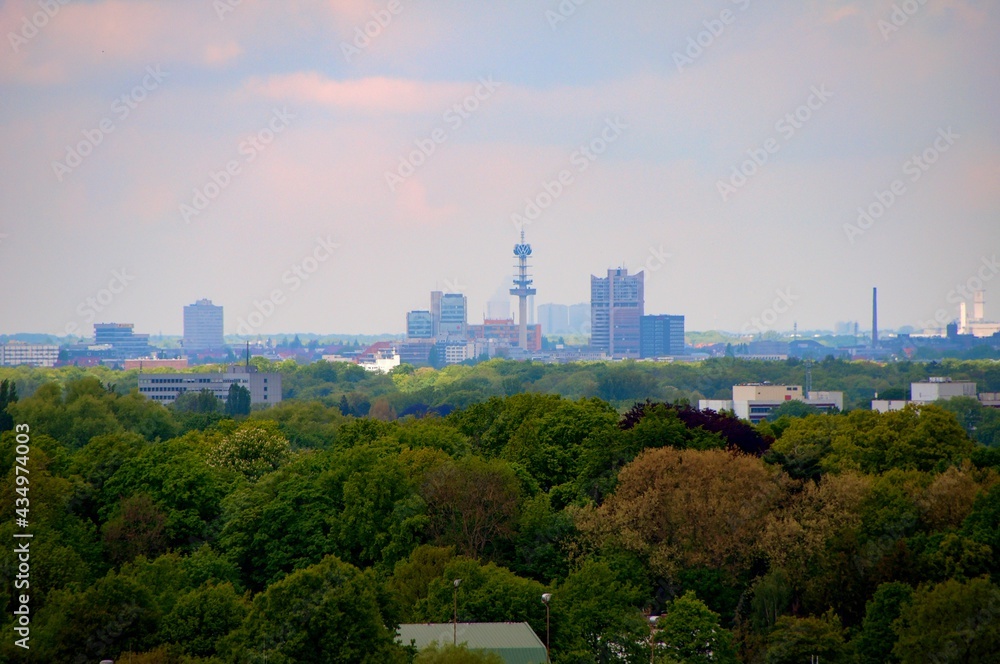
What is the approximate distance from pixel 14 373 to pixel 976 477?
12299cm

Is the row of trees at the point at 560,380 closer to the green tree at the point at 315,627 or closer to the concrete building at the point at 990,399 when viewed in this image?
the concrete building at the point at 990,399

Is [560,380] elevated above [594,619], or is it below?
above

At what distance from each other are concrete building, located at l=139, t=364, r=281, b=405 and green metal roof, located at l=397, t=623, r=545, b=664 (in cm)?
11402

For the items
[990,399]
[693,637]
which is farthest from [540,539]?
[990,399]

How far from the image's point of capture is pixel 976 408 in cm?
10806

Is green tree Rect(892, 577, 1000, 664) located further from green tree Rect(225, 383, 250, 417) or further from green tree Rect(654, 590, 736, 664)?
green tree Rect(225, 383, 250, 417)

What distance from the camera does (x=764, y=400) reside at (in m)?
125

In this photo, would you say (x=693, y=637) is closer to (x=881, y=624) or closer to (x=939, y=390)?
(x=881, y=624)

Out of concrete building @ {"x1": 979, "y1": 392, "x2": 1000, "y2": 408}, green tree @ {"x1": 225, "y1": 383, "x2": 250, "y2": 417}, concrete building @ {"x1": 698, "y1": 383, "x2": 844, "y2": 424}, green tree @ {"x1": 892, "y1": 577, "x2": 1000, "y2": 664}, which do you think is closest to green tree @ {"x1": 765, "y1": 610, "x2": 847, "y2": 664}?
green tree @ {"x1": 892, "y1": 577, "x2": 1000, "y2": 664}

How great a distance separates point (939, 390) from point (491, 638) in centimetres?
10342

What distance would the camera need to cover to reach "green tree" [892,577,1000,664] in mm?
29469

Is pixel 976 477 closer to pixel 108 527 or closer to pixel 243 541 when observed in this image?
pixel 243 541

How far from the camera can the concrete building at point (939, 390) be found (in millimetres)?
125375

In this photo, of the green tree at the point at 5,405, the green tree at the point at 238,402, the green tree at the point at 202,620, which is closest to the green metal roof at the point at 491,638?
the green tree at the point at 202,620
